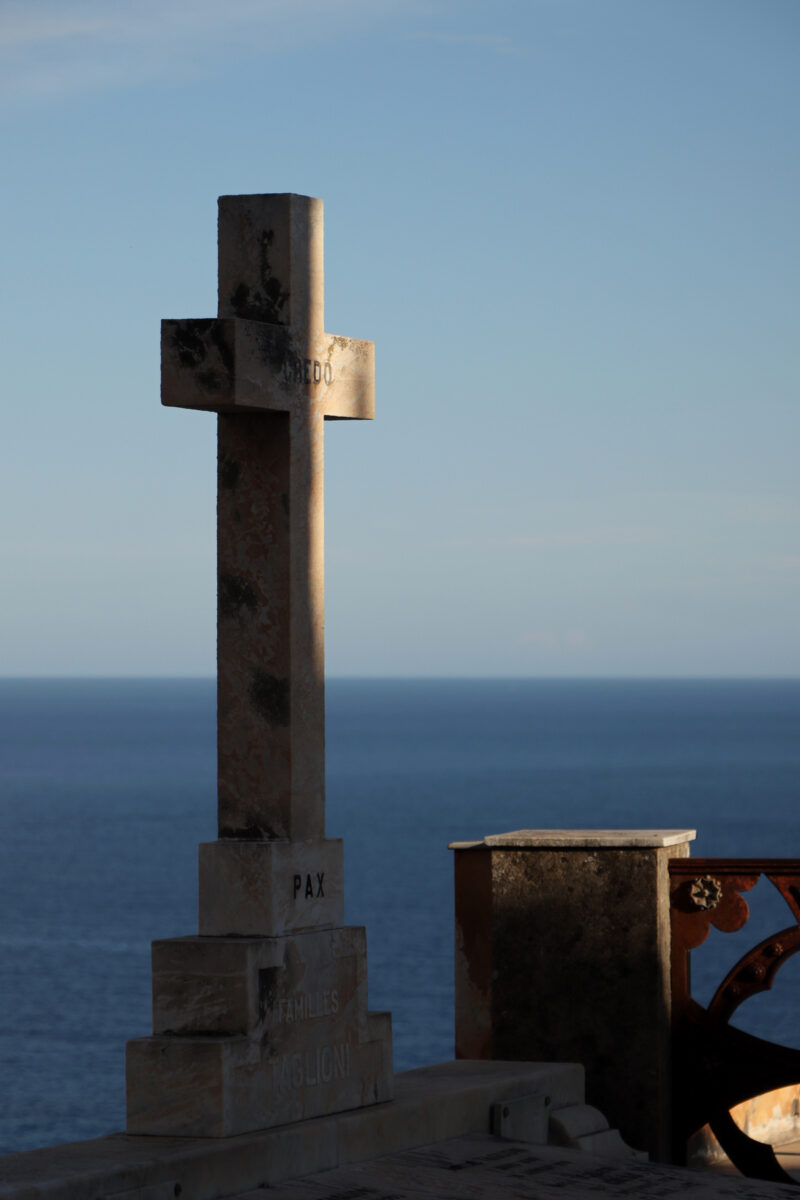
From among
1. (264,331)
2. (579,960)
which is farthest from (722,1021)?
(264,331)

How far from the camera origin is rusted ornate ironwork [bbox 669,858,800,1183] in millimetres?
8672

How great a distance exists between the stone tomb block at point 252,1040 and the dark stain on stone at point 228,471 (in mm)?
1668

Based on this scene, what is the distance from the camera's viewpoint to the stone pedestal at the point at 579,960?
8.69m

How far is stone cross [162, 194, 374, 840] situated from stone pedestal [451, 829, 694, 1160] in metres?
1.60

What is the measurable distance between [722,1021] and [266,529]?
307 cm

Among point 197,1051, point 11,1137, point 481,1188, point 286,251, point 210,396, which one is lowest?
point 11,1137

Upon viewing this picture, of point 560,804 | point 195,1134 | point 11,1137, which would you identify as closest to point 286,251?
point 195,1134

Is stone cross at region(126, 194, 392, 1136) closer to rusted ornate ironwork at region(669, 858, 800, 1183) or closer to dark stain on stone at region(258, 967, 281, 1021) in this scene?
dark stain on stone at region(258, 967, 281, 1021)

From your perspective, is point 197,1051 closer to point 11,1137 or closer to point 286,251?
point 286,251

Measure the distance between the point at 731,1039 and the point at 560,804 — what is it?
84.1 metres

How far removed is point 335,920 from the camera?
7.54 metres

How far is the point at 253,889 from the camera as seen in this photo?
7188mm

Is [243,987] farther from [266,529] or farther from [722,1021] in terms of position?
[722,1021]

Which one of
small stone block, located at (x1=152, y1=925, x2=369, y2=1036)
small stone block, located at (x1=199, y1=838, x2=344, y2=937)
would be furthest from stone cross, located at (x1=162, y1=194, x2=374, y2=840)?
small stone block, located at (x1=152, y1=925, x2=369, y2=1036)
